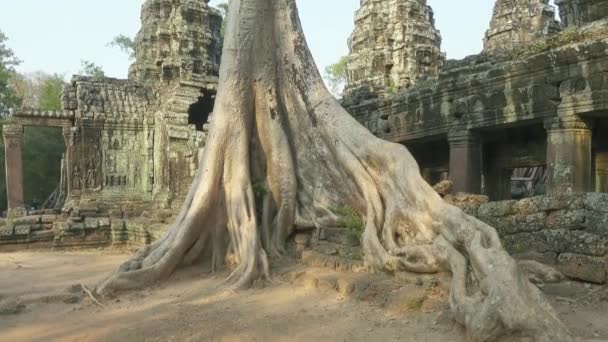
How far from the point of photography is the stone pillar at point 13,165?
14.6 m

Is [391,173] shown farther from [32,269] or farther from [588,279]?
[32,269]

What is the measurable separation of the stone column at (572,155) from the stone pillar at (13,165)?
14.0m

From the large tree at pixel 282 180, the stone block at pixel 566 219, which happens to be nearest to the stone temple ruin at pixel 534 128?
the stone block at pixel 566 219

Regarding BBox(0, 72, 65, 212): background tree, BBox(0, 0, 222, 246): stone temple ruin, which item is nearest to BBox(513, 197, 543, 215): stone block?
BBox(0, 0, 222, 246): stone temple ruin

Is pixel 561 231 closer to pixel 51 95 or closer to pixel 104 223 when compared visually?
pixel 104 223

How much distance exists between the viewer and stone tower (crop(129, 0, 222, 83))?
51.0ft

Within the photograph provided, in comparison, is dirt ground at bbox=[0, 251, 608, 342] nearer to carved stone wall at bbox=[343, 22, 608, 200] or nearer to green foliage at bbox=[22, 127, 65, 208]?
carved stone wall at bbox=[343, 22, 608, 200]

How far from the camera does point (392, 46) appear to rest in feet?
41.0

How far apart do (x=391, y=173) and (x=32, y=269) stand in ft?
16.8

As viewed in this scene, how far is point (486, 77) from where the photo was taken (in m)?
7.06

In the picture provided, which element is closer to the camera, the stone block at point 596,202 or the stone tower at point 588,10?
the stone block at point 596,202

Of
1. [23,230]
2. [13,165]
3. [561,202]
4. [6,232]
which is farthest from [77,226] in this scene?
[561,202]

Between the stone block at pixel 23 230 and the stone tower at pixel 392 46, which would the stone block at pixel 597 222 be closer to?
the stone tower at pixel 392 46

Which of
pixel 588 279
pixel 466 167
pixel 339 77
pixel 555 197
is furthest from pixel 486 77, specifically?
pixel 339 77
